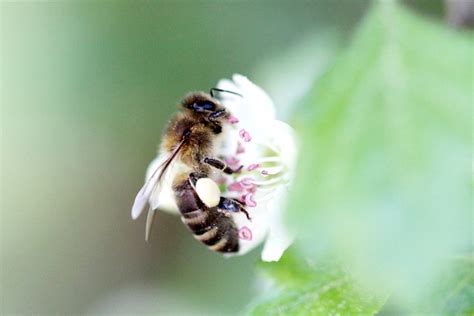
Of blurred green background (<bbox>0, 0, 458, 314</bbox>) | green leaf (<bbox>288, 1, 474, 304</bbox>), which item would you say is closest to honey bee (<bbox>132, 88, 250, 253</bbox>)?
green leaf (<bbox>288, 1, 474, 304</bbox>)

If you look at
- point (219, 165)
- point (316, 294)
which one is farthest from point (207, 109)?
point (316, 294)

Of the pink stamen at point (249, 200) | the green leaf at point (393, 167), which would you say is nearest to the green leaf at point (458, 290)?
the green leaf at point (393, 167)

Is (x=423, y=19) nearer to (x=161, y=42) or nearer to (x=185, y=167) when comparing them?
(x=185, y=167)

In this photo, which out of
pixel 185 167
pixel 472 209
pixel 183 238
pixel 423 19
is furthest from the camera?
pixel 183 238

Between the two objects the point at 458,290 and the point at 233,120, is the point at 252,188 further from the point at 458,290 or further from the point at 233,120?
the point at 458,290

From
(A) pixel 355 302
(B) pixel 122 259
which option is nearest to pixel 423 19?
(A) pixel 355 302

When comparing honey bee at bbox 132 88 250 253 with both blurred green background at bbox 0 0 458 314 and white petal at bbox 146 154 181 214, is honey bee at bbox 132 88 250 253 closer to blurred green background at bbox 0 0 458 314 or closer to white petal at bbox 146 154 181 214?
white petal at bbox 146 154 181 214
